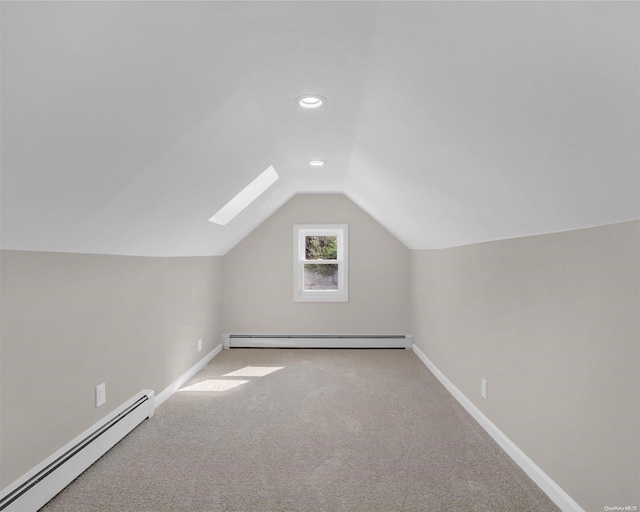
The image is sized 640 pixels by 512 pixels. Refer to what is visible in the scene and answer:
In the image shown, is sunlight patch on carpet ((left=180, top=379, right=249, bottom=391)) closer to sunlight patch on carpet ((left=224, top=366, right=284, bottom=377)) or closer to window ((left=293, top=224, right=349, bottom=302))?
sunlight patch on carpet ((left=224, top=366, right=284, bottom=377))

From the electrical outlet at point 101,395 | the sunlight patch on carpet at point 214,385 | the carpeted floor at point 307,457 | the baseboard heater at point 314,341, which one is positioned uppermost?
the electrical outlet at point 101,395

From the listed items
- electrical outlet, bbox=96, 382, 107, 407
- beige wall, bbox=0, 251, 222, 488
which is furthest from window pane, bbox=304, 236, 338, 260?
electrical outlet, bbox=96, 382, 107, 407

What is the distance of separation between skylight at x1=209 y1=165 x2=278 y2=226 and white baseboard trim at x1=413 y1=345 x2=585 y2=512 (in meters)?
→ 2.53

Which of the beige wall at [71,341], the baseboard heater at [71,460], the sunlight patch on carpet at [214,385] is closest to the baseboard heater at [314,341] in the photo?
the sunlight patch on carpet at [214,385]

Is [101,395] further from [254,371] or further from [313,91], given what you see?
[313,91]

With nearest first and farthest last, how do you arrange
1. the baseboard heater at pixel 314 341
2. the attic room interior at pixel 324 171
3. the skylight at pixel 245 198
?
the attic room interior at pixel 324 171 → the skylight at pixel 245 198 → the baseboard heater at pixel 314 341

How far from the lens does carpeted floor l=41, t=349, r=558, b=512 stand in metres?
2.15

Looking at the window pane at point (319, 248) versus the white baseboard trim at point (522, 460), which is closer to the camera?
the white baseboard trim at point (522, 460)

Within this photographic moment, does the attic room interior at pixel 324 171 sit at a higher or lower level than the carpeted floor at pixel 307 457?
higher

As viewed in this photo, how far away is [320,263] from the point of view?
19.3 ft

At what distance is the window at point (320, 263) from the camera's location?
578 centimetres

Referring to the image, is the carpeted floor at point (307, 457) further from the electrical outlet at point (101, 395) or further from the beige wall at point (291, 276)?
the beige wall at point (291, 276)

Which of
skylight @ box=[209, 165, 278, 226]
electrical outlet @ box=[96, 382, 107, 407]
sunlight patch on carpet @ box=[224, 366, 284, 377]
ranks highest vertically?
skylight @ box=[209, 165, 278, 226]

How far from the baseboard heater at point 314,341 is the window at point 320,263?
509mm
